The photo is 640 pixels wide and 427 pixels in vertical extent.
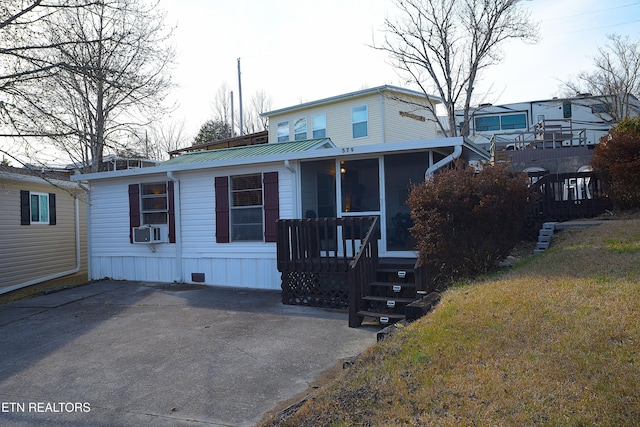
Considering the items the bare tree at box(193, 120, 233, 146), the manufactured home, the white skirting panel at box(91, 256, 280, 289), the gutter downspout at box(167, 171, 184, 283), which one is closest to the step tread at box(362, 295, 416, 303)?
the manufactured home

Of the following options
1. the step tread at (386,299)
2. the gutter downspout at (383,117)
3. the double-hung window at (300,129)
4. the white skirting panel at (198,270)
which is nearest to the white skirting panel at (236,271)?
the white skirting panel at (198,270)

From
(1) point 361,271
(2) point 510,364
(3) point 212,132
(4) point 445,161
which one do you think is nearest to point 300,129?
(4) point 445,161

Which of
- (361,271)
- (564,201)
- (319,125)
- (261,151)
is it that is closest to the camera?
(361,271)

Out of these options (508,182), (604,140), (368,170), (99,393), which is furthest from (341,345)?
(604,140)

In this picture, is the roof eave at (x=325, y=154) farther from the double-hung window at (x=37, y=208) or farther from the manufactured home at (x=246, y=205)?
the double-hung window at (x=37, y=208)

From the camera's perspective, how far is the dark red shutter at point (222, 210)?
10.3m

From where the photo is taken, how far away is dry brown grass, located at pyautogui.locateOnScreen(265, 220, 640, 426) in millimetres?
3012

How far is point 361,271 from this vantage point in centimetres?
718

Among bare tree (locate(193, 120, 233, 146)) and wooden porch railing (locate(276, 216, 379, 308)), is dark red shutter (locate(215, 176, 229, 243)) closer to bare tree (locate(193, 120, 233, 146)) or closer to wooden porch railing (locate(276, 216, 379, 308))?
wooden porch railing (locate(276, 216, 379, 308))

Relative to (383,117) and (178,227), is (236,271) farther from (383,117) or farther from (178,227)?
(383,117)

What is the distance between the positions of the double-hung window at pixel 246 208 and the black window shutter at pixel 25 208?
23.0ft

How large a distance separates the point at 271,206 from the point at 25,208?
817 cm

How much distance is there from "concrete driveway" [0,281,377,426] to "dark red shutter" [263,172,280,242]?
4.32ft

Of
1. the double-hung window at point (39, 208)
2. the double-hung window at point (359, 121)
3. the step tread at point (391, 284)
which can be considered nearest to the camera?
the step tread at point (391, 284)
